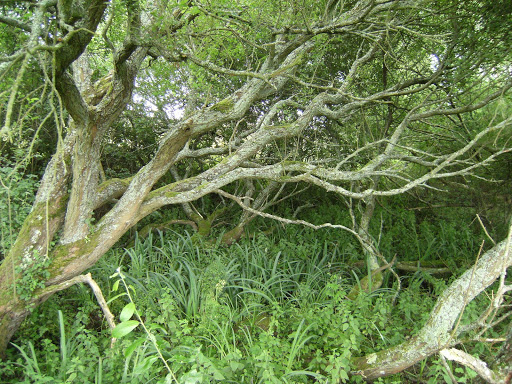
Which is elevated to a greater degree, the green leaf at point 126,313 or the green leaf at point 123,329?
the green leaf at point 126,313

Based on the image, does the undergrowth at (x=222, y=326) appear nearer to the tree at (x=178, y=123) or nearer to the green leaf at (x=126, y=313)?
the tree at (x=178, y=123)

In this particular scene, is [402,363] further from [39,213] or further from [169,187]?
[39,213]

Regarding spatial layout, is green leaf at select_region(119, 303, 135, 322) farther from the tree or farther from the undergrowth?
the tree

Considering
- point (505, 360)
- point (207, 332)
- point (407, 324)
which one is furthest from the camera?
point (407, 324)

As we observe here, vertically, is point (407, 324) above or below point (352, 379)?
below

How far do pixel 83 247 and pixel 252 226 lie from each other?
2.73 meters

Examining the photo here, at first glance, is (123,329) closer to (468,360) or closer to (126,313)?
(126,313)

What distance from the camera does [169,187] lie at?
127 inches

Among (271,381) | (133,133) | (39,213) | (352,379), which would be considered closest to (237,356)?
(271,381)

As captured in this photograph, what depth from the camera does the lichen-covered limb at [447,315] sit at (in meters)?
1.88

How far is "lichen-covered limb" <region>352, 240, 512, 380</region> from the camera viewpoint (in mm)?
1884

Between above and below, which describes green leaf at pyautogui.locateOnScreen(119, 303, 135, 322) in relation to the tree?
below

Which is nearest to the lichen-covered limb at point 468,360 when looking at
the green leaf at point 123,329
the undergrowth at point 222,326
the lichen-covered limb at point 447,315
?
the lichen-covered limb at point 447,315

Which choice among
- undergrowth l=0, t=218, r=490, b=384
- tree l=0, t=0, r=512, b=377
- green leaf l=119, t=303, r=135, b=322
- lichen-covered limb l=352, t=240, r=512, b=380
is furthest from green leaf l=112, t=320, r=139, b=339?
lichen-covered limb l=352, t=240, r=512, b=380
